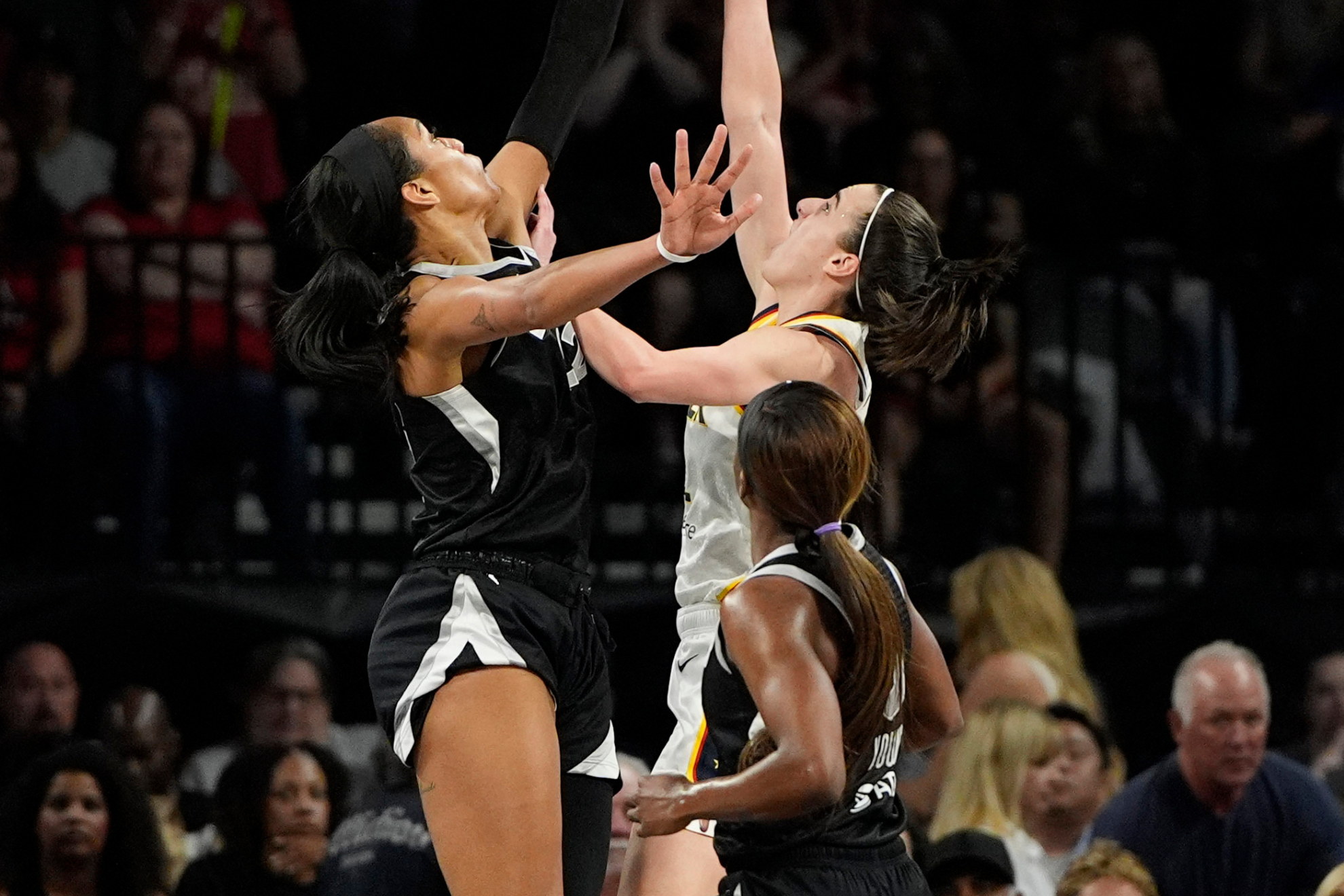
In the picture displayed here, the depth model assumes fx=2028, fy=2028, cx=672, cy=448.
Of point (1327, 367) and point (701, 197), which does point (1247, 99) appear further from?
point (701, 197)

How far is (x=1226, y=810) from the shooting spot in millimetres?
5383

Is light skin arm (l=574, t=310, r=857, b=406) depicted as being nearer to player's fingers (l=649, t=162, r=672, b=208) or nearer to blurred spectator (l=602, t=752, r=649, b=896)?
player's fingers (l=649, t=162, r=672, b=208)

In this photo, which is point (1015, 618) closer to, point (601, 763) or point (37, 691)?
point (37, 691)

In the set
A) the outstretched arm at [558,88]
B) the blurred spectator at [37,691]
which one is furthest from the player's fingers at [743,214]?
the blurred spectator at [37,691]

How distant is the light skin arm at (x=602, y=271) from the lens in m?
2.91

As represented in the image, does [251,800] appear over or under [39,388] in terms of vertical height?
under

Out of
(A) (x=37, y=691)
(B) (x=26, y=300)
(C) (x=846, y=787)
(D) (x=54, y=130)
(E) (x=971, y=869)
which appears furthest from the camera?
(D) (x=54, y=130)

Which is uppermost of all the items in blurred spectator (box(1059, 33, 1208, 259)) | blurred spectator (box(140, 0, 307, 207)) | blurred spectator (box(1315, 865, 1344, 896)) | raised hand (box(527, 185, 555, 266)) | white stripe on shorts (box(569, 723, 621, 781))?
blurred spectator (box(140, 0, 307, 207))

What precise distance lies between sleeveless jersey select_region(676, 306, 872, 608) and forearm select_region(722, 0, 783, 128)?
50cm

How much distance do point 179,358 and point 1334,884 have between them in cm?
378

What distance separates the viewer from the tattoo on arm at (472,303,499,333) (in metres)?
3.02

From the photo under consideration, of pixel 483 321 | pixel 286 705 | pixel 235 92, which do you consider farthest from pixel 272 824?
pixel 235 92

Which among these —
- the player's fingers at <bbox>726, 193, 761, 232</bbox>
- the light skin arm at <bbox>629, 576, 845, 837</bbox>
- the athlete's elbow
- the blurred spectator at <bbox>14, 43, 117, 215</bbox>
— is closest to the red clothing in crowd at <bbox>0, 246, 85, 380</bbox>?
the blurred spectator at <bbox>14, 43, 117, 215</bbox>

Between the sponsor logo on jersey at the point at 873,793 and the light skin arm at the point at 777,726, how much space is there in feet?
0.47
